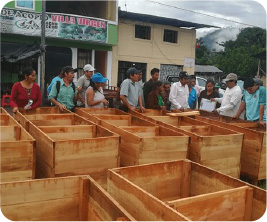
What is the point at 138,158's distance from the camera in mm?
3643

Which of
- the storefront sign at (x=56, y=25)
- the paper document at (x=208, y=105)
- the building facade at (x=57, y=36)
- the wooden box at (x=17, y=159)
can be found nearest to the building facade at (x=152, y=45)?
the building facade at (x=57, y=36)

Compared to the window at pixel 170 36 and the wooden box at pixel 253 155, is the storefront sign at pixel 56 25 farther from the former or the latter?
the wooden box at pixel 253 155

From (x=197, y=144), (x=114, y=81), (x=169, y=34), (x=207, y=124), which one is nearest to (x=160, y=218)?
(x=197, y=144)

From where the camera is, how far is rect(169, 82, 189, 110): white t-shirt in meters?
6.39

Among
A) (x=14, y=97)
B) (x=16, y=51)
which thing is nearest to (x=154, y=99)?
(x=14, y=97)

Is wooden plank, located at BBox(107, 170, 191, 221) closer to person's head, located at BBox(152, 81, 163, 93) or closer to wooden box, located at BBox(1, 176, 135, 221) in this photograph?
wooden box, located at BBox(1, 176, 135, 221)

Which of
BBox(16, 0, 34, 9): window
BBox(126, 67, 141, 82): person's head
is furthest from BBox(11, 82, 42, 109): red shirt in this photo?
BBox(16, 0, 34, 9): window

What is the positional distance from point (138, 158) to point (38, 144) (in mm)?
1190

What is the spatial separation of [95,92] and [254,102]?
2.68 meters

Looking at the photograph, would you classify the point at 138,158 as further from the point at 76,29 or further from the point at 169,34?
the point at 169,34

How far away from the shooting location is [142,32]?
18.9 meters

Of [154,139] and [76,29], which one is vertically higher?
[76,29]

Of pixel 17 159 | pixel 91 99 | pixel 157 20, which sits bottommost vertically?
pixel 17 159

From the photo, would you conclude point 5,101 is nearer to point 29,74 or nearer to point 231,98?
point 29,74
